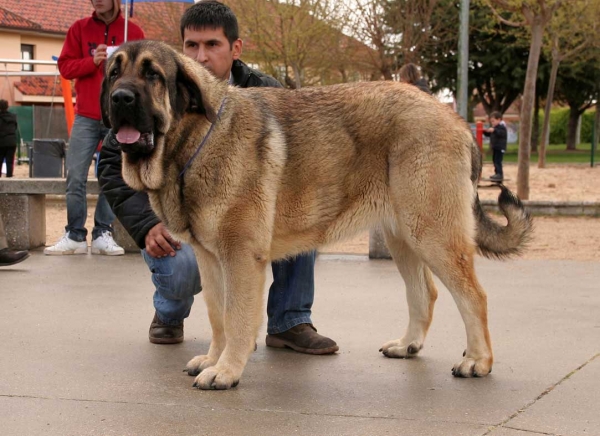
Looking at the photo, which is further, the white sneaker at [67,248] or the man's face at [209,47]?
the white sneaker at [67,248]

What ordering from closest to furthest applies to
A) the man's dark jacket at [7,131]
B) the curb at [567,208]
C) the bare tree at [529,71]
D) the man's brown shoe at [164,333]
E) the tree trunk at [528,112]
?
the man's brown shoe at [164,333]
the curb at [567,208]
the bare tree at [529,71]
the tree trunk at [528,112]
the man's dark jacket at [7,131]

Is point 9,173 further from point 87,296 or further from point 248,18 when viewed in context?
point 87,296

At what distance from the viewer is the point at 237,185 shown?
14.2 feet

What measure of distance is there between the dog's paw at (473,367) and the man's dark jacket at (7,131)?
A: 58.3ft

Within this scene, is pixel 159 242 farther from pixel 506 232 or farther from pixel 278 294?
pixel 506 232

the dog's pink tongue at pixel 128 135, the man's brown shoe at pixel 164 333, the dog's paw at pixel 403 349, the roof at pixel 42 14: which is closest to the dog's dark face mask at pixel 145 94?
the dog's pink tongue at pixel 128 135

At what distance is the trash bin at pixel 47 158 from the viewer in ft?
60.4

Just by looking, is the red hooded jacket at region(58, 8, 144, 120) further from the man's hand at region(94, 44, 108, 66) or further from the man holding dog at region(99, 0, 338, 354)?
the man holding dog at region(99, 0, 338, 354)

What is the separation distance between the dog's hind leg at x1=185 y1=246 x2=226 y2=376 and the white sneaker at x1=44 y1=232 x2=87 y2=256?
4415 millimetres

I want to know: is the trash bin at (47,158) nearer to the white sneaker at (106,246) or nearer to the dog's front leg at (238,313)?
the white sneaker at (106,246)

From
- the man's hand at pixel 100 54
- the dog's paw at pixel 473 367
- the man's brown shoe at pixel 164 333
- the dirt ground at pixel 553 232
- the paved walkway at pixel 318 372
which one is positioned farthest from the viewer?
the dirt ground at pixel 553 232

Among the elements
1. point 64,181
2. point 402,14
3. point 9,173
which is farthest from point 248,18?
point 64,181

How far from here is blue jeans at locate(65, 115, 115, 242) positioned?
344 inches

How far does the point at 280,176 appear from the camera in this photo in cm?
450
